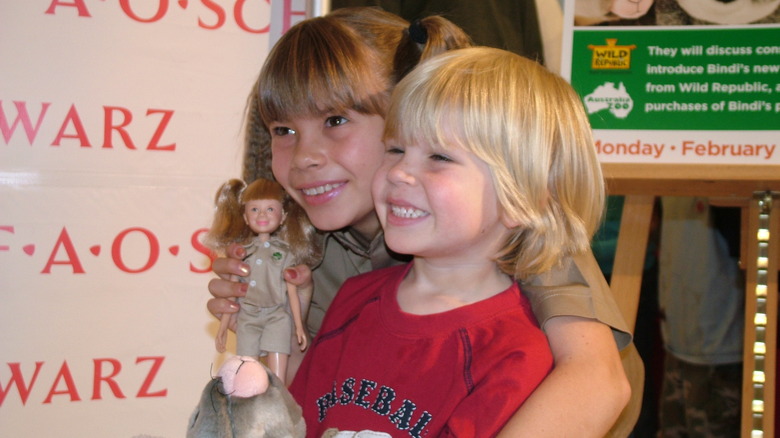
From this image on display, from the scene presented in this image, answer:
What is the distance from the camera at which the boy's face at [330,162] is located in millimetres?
1251

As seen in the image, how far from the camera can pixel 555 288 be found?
111cm

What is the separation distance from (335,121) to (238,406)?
0.57m

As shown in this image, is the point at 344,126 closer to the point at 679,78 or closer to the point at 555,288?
the point at 555,288

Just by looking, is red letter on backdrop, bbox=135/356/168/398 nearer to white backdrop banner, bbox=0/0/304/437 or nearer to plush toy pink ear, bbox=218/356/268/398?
white backdrop banner, bbox=0/0/304/437

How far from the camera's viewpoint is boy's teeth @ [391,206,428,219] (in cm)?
102

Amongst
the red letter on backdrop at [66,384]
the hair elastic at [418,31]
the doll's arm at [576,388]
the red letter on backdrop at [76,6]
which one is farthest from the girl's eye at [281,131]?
the red letter on backdrop at [66,384]

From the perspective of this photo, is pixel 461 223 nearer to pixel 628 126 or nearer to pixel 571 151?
pixel 571 151

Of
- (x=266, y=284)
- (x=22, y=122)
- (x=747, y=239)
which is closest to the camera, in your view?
(x=266, y=284)

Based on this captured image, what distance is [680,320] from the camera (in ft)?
7.44

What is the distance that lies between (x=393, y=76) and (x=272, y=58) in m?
0.20

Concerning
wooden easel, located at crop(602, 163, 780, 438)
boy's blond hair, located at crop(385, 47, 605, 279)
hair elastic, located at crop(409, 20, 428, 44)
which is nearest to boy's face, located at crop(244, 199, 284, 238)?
boy's blond hair, located at crop(385, 47, 605, 279)

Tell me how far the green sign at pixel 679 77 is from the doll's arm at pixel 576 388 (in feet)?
1.91

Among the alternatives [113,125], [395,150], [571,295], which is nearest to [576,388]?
[571,295]

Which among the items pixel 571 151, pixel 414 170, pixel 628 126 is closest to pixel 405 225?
pixel 414 170
